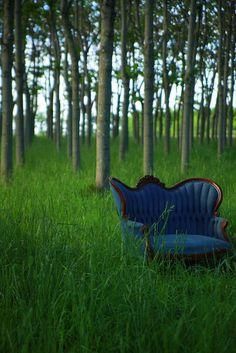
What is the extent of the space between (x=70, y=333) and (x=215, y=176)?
274 inches

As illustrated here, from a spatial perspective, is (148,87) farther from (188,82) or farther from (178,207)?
(178,207)

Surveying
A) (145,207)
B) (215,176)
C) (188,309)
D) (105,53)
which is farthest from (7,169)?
(188,309)

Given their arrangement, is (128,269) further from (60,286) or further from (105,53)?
(105,53)

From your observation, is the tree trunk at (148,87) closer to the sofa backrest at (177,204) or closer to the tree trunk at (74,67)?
the tree trunk at (74,67)

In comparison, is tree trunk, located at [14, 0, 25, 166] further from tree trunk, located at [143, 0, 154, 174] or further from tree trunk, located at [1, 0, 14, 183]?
tree trunk, located at [143, 0, 154, 174]

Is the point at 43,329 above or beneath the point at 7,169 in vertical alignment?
beneath

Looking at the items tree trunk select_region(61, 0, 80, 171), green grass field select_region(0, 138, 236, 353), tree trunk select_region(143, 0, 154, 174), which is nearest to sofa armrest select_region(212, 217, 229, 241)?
green grass field select_region(0, 138, 236, 353)

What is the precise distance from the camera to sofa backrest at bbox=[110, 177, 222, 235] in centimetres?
512

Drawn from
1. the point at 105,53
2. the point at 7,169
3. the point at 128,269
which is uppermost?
the point at 105,53

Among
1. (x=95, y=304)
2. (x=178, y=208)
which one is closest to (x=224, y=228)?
(x=178, y=208)

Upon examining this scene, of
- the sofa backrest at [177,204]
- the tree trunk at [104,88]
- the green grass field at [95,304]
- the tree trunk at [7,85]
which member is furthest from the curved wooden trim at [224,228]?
the tree trunk at [7,85]

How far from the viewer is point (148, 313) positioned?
2.81 meters

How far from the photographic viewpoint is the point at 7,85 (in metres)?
9.31

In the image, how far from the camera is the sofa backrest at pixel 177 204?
16.8 feet
